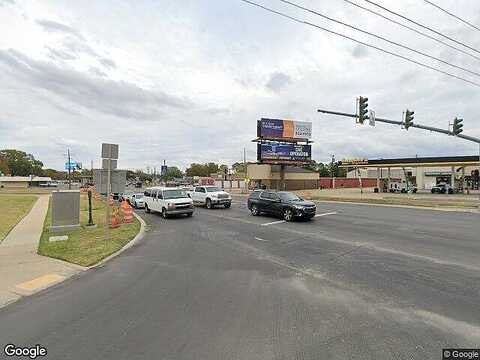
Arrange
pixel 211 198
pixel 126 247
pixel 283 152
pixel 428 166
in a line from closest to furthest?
pixel 126 247 < pixel 211 198 < pixel 428 166 < pixel 283 152

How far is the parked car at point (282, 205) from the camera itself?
18.0 m

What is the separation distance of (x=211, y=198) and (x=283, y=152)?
111ft

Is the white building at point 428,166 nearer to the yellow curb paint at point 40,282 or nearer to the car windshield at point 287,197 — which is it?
the car windshield at point 287,197

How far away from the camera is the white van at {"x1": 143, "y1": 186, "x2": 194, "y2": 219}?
811 inches

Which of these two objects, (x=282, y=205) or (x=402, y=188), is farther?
(x=402, y=188)

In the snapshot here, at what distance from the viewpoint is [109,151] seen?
13.0m

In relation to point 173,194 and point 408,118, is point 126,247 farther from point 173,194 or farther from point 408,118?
point 408,118

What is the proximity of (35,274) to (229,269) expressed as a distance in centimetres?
454

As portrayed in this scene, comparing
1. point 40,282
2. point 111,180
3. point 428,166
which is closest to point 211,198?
point 111,180

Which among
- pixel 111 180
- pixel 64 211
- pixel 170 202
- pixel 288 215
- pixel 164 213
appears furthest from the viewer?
pixel 164 213

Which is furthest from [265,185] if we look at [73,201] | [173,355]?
[173,355]

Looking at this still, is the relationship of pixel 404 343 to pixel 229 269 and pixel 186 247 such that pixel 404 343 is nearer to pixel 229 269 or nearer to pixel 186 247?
pixel 229 269

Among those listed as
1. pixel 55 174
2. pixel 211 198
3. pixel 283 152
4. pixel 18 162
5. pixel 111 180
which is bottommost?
pixel 211 198

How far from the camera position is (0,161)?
13375 cm
